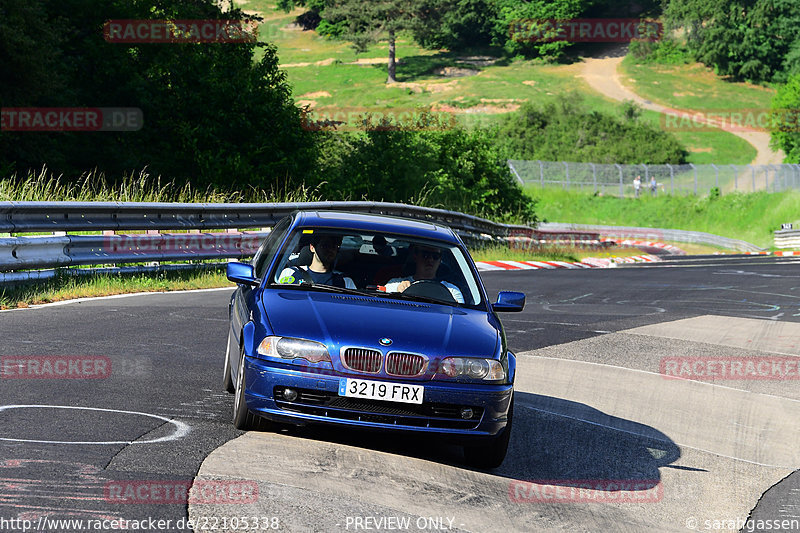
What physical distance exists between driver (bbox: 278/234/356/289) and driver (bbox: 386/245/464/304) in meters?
0.31

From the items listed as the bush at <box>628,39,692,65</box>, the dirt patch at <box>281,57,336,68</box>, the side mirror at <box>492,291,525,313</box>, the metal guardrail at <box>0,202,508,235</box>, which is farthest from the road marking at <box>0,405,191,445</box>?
the dirt patch at <box>281,57,336,68</box>

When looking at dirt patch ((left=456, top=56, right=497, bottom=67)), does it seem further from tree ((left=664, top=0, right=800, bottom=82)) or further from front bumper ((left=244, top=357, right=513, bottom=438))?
front bumper ((left=244, top=357, right=513, bottom=438))

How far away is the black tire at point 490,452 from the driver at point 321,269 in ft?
4.86

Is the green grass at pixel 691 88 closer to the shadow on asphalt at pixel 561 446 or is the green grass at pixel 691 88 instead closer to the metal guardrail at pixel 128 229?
the metal guardrail at pixel 128 229

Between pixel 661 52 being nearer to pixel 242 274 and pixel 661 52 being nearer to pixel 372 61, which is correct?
pixel 372 61

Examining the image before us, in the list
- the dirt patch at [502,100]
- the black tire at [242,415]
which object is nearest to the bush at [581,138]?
the dirt patch at [502,100]

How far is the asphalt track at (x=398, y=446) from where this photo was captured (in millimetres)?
5316

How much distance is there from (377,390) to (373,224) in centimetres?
202

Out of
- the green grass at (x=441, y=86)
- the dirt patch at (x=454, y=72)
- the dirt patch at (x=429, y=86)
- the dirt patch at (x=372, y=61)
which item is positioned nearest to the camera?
the green grass at (x=441, y=86)

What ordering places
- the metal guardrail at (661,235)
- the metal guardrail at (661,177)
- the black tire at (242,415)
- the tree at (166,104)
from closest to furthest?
the black tire at (242,415) < the tree at (166,104) < the metal guardrail at (661,235) < the metal guardrail at (661,177)

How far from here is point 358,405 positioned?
6230 mm

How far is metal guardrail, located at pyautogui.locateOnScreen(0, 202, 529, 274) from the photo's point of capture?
13.2 metres

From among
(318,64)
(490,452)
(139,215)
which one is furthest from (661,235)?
(318,64)

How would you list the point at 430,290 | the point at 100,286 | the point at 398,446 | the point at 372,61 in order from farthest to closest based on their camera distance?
the point at 372,61
the point at 100,286
the point at 430,290
the point at 398,446
